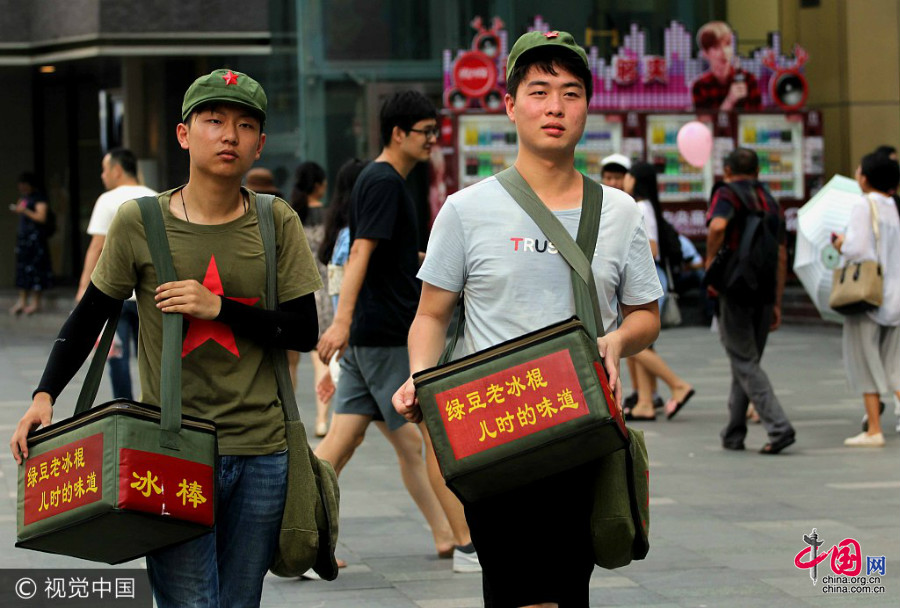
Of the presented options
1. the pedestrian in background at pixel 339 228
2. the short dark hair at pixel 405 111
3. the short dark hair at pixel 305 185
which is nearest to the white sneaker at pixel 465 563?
the pedestrian in background at pixel 339 228

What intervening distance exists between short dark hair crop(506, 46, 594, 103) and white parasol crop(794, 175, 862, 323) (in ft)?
20.6

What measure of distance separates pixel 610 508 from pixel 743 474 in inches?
195

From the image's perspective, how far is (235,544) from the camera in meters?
3.53

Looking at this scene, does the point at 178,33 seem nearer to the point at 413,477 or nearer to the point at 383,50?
the point at 383,50

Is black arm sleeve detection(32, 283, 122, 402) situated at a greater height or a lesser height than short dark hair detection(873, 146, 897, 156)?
lesser

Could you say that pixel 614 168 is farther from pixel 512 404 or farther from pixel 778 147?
pixel 778 147

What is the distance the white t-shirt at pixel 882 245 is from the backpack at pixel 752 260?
0.49m

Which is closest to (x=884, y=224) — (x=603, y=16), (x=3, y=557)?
(x=3, y=557)

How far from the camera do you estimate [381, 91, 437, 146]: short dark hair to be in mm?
5766

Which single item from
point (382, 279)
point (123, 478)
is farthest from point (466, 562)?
point (123, 478)

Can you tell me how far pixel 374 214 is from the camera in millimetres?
5660

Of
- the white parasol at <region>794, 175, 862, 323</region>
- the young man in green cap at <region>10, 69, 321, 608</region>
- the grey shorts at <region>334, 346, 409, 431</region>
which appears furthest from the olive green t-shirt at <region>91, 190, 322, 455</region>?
the white parasol at <region>794, 175, 862, 323</region>

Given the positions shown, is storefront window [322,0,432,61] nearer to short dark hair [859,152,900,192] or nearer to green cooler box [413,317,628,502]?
short dark hair [859,152,900,192]

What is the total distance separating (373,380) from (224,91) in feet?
8.15
